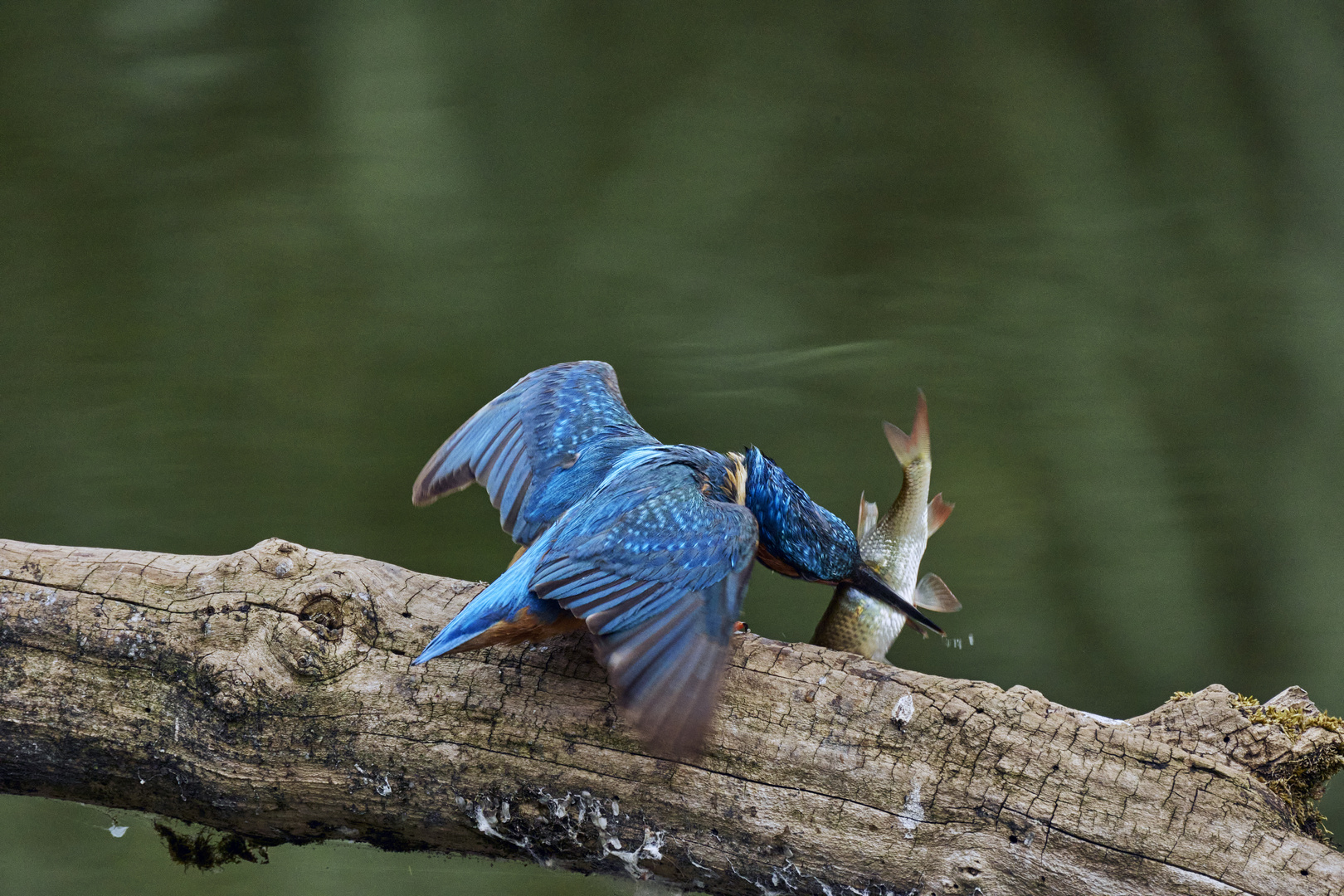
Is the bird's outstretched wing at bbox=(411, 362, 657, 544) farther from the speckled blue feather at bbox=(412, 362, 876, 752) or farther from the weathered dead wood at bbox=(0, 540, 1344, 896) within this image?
the weathered dead wood at bbox=(0, 540, 1344, 896)

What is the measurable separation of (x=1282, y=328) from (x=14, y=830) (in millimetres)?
3104

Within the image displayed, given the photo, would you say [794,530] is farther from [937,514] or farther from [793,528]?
[937,514]

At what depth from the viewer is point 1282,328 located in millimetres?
2129

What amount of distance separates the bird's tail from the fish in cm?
51

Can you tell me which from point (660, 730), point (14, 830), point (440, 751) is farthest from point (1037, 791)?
point (14, 830)

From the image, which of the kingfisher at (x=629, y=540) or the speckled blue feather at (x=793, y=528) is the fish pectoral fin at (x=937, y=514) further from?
the speckled blue feather at (x=793, y=528)

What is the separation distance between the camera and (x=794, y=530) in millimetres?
→ 1302

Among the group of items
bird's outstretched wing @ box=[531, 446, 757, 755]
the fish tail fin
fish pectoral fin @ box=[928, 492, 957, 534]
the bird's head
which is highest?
the fish tail fin

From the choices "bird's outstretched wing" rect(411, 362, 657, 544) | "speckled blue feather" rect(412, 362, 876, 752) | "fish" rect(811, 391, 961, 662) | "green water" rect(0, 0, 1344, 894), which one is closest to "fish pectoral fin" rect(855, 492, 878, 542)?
"fish" rect(811, 391, 961, 662)

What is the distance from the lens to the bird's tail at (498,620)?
1043 millimetres

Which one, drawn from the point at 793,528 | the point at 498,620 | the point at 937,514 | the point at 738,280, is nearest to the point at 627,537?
the point at 498,620

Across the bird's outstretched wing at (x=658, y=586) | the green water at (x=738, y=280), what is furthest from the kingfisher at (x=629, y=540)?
the green water at (x=738, y=280)

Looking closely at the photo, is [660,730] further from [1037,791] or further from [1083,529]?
[1083,529]

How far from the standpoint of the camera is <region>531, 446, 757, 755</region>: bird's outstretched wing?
969 mm
